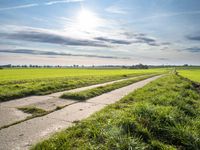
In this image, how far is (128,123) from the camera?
186 inches

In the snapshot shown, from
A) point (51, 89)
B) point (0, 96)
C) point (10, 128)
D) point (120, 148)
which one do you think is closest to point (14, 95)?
point (0, 96)

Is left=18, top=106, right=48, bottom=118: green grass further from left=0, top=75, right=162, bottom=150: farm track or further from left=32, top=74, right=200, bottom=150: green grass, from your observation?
left=32, top=74, right=200, bottom=150: green grass

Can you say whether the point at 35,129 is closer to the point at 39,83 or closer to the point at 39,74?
the point at 39,83

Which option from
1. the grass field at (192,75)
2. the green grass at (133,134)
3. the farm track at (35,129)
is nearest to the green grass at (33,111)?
the farm track at (35,129)

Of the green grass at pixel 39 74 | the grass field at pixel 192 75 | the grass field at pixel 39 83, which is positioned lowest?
the grass field at pixel 192 75

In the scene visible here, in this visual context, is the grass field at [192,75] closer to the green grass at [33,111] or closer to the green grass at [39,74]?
the green grass at [39,74]

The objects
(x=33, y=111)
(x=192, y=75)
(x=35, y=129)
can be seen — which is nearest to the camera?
(x=35, y=129)

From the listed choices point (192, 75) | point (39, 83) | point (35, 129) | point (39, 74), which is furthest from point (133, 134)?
point (192, 75)

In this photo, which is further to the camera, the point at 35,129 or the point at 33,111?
the point at 33,111

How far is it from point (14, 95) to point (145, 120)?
268 inches

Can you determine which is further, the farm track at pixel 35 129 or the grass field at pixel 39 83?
the grass field at pixel 39 83

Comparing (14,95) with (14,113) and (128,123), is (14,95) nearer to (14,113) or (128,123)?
(14,113)

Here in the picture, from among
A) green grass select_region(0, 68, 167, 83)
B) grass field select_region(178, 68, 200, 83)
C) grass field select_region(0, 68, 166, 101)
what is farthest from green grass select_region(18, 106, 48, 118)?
grass field select_region(178, 68, 200, 83)

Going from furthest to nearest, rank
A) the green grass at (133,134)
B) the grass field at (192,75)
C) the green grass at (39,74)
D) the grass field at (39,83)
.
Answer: the grass field at (192,75) → the green grass at (39,74) → the grass field at (39,83) → the green grass at (133,134)
